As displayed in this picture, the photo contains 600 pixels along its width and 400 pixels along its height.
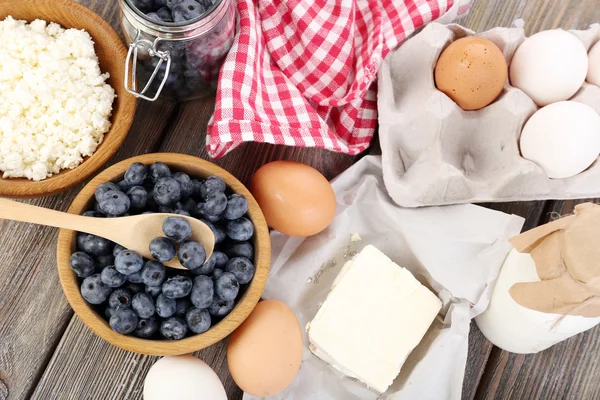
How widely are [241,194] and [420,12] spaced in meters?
0.47

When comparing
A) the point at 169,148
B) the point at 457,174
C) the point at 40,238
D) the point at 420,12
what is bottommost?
the point at 40,238

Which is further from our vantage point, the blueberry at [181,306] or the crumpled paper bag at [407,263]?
the crumpled paper bag at [407,263]

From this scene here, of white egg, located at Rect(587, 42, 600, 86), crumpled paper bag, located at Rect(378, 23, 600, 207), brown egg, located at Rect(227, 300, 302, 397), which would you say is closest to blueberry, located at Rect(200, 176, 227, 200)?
brown egg, located at Rect(227, 300, 302, 397)

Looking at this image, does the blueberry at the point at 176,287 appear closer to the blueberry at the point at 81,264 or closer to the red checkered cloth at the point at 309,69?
the blueberry at the point at 81,264

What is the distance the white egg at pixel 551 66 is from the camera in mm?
896

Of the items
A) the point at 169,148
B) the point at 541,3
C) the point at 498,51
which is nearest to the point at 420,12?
the point at 498,51

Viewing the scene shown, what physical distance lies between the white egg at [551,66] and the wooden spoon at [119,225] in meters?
0.60

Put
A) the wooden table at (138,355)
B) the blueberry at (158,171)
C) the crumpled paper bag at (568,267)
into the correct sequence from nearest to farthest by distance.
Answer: the crumpled paper bag at (568,267)
the blueberry at (158,171)
the wooden table at (138,355)

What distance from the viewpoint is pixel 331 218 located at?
0.94 meters

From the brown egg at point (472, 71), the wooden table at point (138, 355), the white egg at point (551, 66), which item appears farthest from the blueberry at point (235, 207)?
the white egg at point (551, 66)

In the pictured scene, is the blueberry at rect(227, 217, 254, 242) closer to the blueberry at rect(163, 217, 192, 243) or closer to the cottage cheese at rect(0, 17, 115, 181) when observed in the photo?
the blueberry at rect(163, 217, 192, 243)

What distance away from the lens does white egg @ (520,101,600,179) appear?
2.83ft

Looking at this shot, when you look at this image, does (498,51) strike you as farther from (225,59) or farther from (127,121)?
(127,121)

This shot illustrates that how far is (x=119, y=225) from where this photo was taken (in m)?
0.77
